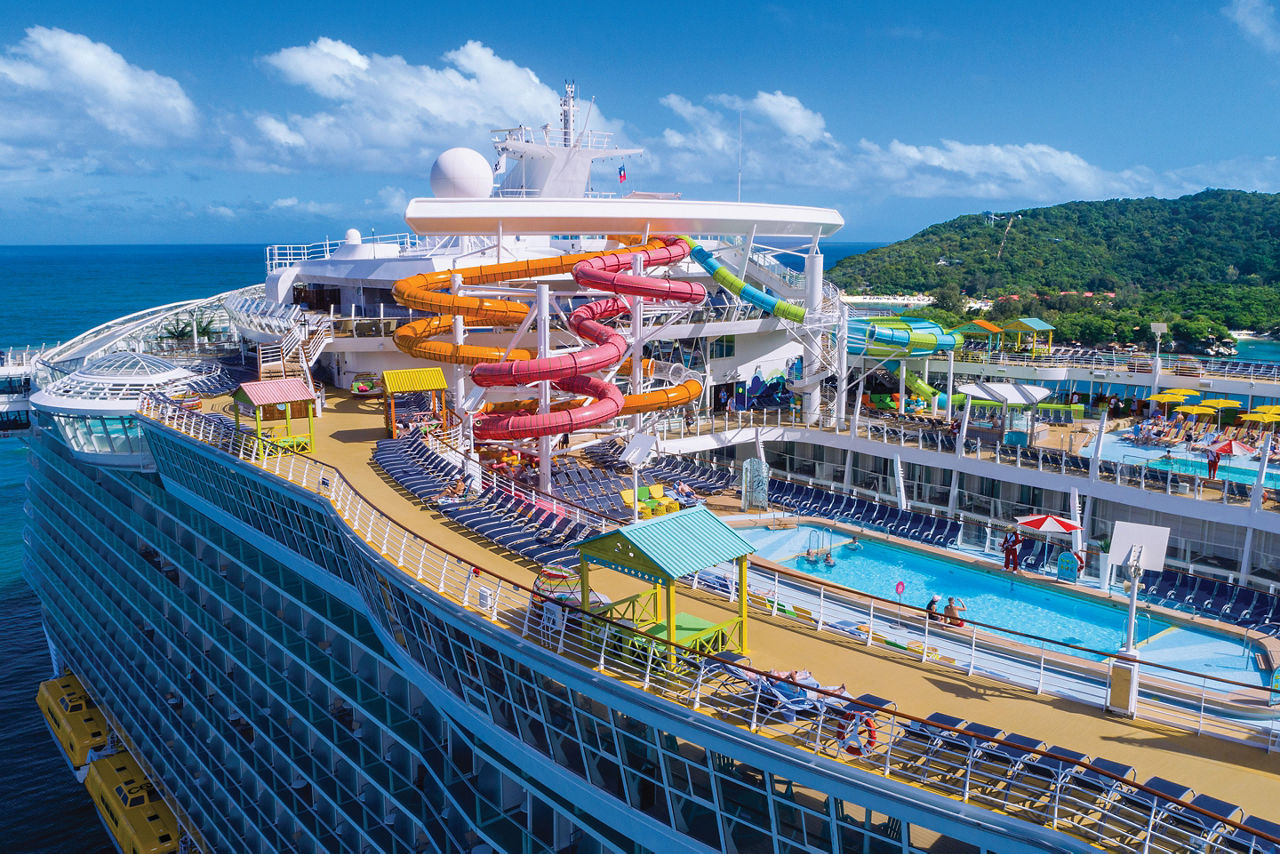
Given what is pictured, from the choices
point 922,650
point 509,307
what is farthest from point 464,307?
point 922,650

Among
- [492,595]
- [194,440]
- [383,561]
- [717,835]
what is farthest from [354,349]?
[717,835]

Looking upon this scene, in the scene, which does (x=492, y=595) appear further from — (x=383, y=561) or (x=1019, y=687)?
(x=1019, y=687)

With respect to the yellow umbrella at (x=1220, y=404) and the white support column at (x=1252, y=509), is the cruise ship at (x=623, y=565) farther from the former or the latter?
the yellow umbrella at (x=1220, y=404)

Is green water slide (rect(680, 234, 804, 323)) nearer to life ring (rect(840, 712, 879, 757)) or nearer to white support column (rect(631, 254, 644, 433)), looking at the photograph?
white support column (rect(631, 254, 644, 433))

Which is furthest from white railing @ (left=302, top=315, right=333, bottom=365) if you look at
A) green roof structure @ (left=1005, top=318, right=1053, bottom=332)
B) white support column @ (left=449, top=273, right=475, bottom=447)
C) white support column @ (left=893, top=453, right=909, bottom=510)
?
green roof structure @ (left=1005, top=318, right=1053, bottom=332)

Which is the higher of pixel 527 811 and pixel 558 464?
pixel 558 464

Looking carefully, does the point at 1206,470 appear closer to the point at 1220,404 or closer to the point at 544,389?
the point at 1220,404
